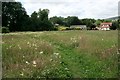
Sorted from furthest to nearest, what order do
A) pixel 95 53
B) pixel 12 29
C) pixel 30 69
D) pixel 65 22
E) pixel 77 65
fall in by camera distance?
pixel 65 22 → pixel 12 29 → pixel 95 53 → pixel 77 65 → pixel 30 69

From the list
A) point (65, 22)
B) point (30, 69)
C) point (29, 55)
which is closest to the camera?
point (30, 69)

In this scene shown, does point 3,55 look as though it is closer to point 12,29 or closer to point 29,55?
point 29,55

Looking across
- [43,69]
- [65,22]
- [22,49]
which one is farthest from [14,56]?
[65,22]

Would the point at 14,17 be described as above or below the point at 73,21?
below

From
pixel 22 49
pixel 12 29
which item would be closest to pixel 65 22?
pixel 12 29

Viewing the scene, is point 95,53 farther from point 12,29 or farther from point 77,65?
point 12,29

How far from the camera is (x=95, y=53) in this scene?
543 inches

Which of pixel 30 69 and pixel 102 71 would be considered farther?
pixel 102 71

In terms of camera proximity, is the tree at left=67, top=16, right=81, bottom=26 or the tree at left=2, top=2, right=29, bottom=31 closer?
the tree at left=2, top=2, right=29, bottom=31

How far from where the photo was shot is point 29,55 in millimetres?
12406

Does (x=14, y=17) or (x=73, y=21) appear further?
(x=73, y=21)

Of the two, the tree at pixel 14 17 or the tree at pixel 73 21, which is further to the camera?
the tree at pixel 73 21

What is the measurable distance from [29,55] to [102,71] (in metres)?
A: 3.81

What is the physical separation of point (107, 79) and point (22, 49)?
6211mm
